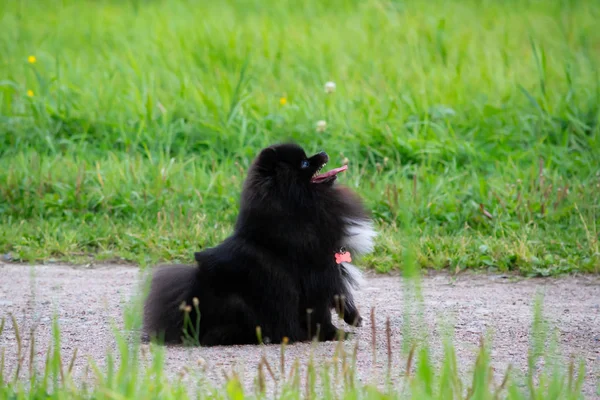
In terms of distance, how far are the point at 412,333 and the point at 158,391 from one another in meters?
1.65

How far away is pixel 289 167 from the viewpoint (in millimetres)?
4156

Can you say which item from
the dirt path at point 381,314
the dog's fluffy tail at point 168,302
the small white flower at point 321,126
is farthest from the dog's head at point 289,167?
the small white flower at point 321,126

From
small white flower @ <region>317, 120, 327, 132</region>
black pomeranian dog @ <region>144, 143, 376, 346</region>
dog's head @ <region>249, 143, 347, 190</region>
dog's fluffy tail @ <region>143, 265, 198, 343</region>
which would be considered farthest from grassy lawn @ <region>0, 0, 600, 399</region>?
dog's head @ <region>249, 143, 347, 190</region>

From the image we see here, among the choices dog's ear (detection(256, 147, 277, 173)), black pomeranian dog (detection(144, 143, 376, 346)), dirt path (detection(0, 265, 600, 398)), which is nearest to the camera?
dirt path (detection(0, 265, 600, 398))

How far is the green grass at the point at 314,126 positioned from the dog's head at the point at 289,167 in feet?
2.99

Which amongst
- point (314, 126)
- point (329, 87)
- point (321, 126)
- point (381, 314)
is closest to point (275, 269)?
point (381, 314)

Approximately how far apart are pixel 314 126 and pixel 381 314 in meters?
3.10

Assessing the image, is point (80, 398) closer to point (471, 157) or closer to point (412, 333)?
point (412, 333)

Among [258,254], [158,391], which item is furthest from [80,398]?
[258,254]

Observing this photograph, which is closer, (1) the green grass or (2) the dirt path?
(2) the dirt path

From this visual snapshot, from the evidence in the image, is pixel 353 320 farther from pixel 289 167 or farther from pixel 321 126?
pixel 321 126

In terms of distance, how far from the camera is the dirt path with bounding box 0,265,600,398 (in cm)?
377

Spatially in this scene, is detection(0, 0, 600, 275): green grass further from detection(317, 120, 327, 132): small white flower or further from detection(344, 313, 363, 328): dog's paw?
detection(344, 313, 363, 328): dog's paw

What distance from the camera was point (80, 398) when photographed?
9.90 feet
